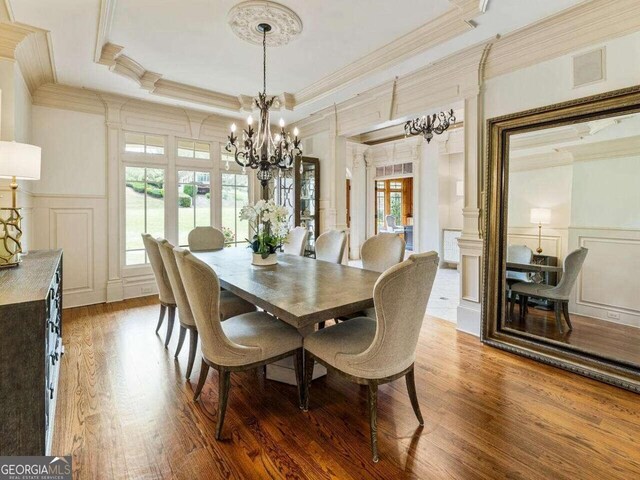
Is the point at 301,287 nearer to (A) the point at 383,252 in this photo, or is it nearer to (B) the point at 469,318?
(A) the point at 383,252

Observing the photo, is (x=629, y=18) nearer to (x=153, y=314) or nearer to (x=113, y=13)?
(x=113, y=13)

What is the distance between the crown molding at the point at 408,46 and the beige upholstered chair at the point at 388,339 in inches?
86.6

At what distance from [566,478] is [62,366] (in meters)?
3.39

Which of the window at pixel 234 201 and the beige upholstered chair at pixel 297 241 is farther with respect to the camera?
the window at pixel 234 201

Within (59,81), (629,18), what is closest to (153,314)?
(59,81)

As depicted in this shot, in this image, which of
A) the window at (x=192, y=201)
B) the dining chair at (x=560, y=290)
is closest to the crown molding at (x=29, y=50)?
the window at (x=192, y=201)

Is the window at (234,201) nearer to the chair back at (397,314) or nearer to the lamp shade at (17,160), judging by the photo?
the lamp shade at (17,160)

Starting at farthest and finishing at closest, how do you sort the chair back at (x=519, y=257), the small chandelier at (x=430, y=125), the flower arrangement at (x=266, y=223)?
the small chandelier at (x=430, y=125), the chair back at (x=519, y=257), the flower arrangement at (x=266, y=223)

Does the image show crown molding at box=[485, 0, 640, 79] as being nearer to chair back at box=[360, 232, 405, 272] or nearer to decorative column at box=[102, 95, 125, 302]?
chair back at box=[360, 232, 405, 272]

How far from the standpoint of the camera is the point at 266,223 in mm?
2998

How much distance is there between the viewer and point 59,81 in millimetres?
3830

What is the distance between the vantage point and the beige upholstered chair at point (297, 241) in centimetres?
394

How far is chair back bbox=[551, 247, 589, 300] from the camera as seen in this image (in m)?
2.67

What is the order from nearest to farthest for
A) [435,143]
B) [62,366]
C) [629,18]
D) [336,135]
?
[629,18]
[62,366]
[336,135]
[435,143]
